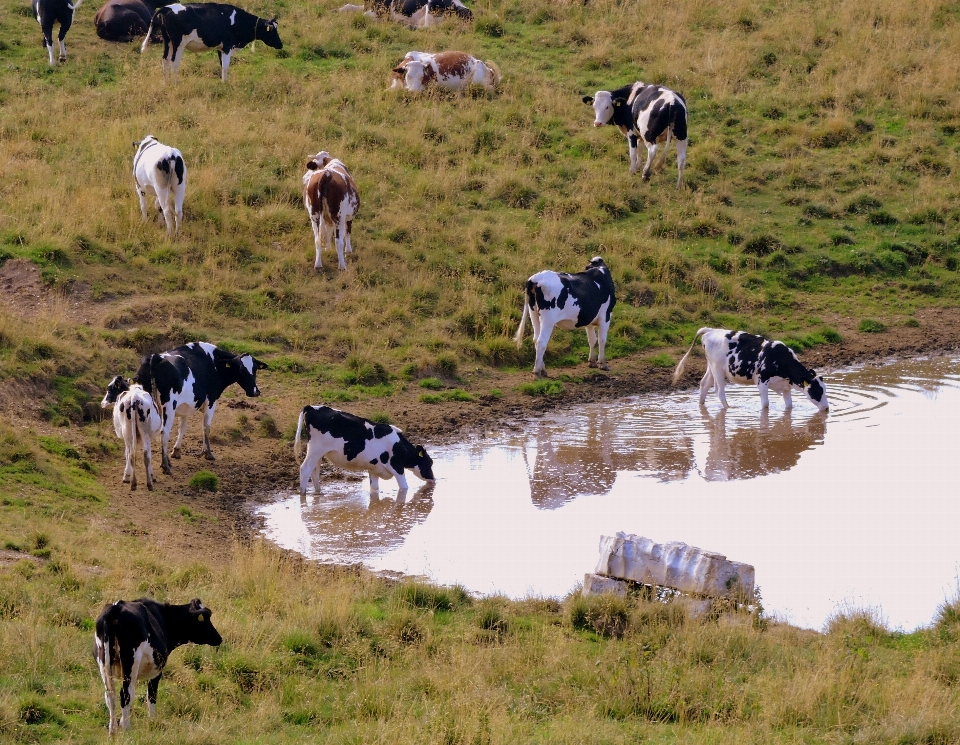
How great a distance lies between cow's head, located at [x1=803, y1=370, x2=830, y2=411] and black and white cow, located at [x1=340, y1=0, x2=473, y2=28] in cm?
1660

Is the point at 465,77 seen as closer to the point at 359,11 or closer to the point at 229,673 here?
the point at 359,11

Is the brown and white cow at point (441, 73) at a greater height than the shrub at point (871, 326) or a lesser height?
greater

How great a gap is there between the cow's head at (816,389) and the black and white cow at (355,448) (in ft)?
18.1

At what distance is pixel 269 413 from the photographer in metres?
15.1

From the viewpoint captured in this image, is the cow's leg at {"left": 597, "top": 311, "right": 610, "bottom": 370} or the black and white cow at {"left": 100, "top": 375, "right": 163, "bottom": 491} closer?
the black and white cow at {"left": 100, "top": 375, "right": 163, "bottom": 491}

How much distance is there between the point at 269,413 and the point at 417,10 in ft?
57.4

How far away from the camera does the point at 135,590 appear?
9.13m

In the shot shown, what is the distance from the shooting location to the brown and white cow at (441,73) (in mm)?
25047

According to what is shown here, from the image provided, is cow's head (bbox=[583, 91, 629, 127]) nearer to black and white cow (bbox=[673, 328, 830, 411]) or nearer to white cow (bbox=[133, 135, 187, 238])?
black and white cow (bbox=[673, 328, 830, 411])

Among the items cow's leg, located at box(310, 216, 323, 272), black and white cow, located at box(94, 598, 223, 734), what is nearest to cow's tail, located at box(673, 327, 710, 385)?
cow's leg, located at box(310, 216, 323, 272)

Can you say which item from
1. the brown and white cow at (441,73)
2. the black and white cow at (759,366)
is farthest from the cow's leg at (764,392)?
the brown and white cow at (441,73)

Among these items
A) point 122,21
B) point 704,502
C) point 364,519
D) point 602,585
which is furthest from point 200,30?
point 602,585

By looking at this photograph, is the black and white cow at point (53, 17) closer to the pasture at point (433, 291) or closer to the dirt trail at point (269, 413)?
the pasture at point (433, 291)

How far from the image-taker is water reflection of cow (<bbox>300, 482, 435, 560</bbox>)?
11703mm
